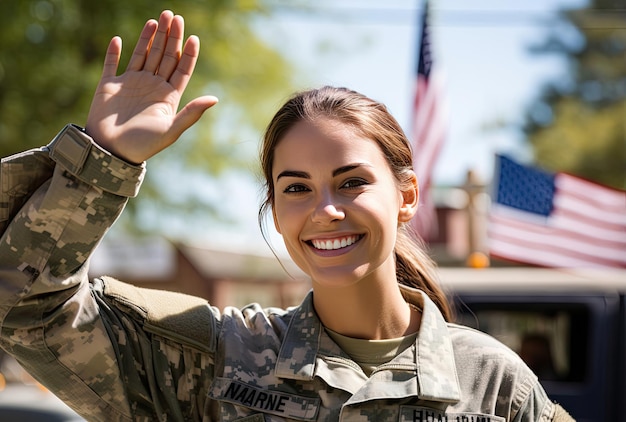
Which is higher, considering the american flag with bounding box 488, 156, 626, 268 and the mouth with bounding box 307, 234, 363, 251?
the mouth with bounding box 307, 234, 363, 251

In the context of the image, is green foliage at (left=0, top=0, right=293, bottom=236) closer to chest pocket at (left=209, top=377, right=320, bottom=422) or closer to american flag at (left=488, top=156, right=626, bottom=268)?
american flag at (left=488, top=156, right=626, bottom=268)

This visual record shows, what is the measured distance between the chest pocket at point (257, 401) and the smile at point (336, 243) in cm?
33

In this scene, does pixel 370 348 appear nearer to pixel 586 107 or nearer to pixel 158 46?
pixel 158 46

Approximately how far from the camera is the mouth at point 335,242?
2135mm

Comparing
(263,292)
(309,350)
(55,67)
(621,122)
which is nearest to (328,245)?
(309,350)

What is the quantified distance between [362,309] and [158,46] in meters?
0.74

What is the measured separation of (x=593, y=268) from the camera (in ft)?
22.2

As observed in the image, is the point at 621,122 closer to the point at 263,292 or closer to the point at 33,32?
the point at 263,292

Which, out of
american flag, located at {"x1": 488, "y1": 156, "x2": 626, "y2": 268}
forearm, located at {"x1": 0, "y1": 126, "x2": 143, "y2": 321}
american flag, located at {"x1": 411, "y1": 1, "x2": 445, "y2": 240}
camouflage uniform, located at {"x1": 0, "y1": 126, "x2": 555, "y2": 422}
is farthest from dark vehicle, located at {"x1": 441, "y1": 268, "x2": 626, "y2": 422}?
forearm, located at {"x1": 0, "y1": 126, "x2": 143, "y2": 321}

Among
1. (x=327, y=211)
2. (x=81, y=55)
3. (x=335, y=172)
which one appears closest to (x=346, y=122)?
(x=335, y=172)

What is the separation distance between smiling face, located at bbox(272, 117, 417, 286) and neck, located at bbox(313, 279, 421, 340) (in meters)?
0.05

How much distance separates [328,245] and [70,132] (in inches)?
23.3

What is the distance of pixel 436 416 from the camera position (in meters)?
2.14

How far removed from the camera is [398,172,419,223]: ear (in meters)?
2.34
